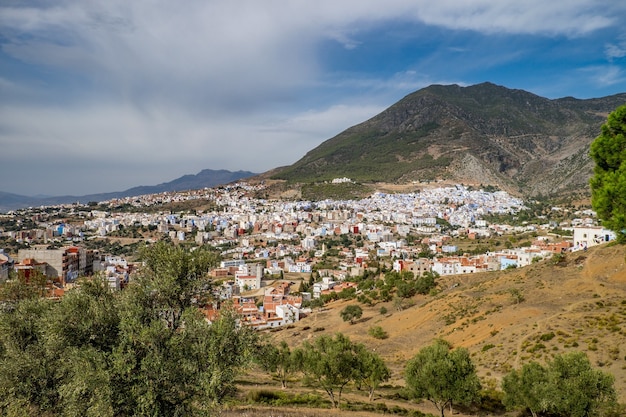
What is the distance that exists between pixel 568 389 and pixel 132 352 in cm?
1165

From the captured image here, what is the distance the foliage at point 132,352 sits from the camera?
770cm

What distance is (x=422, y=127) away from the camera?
186625 mm

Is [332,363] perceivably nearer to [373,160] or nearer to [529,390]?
[529,390]

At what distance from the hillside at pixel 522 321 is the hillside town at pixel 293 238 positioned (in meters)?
12.1

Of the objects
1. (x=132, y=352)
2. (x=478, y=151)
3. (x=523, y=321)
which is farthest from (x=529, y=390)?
(x=478, y=151)

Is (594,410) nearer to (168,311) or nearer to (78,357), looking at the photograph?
(168,311)

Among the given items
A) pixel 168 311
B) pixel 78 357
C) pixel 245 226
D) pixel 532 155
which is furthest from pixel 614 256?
pixel 532 155

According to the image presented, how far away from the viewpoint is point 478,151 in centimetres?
15800

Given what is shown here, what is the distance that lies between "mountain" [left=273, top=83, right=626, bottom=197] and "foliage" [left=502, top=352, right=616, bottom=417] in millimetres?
118380

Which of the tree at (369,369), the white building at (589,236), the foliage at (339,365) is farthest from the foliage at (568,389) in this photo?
the white building at (589,236)

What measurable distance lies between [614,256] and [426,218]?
79.1 m

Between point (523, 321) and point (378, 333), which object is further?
point (378, 333)

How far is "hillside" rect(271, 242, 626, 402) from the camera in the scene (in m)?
18.3

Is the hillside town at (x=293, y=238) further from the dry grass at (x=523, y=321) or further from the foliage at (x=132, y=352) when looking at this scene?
the dry grass at (x=523, y=321)
